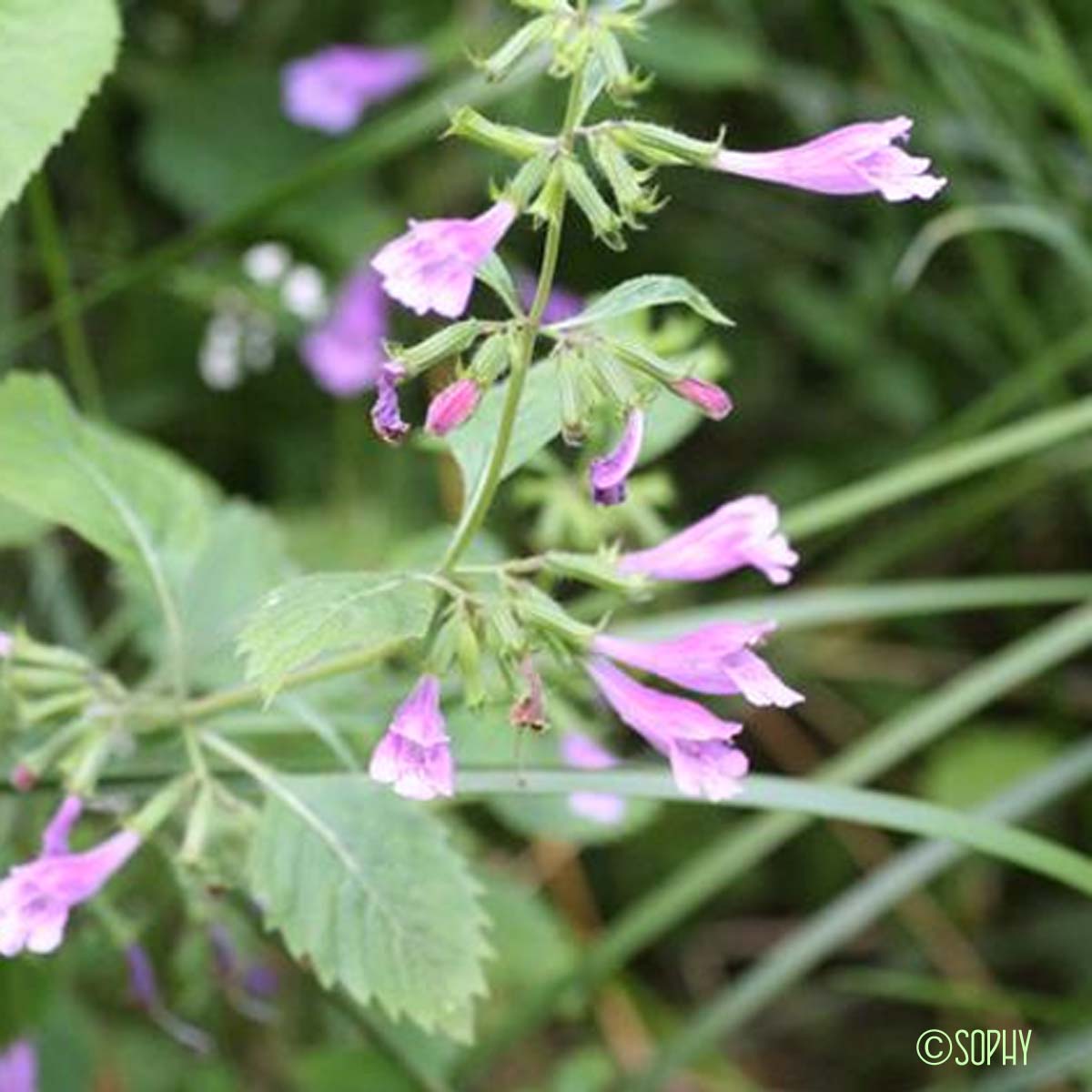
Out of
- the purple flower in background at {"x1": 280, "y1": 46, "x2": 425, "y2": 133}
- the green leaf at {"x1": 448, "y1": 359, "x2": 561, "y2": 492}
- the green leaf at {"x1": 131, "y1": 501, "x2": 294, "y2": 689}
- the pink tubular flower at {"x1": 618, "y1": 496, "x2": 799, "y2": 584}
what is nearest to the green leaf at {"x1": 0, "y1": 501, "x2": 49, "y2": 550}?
the green leaf at {"x1": 131, "y1": 501, "x2": 294, "y2": 689}

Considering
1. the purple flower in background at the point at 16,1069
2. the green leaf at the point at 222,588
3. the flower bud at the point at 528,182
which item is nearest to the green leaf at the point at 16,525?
the green leaf at the point at 222,588

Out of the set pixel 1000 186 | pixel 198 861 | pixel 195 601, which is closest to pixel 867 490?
pixel 195 601

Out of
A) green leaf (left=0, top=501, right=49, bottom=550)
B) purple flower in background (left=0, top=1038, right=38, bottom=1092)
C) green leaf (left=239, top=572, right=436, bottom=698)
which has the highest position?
green leaf (left=239, top=572, right=436, bottom=698)

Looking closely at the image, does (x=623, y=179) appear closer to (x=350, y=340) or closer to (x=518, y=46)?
(x=518, y=46)

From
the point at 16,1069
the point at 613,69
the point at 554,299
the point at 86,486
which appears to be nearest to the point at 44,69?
the point at 86,486

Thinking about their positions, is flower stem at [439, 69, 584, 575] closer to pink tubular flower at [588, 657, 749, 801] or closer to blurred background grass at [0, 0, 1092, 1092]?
pink tubular flower at [588, 657, 749, 801]

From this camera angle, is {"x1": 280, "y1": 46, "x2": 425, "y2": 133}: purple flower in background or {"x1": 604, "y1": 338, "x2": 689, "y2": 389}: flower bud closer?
{"x1": 604, "y1": 338, "x2": 689, "y2": 389}: flower bud
